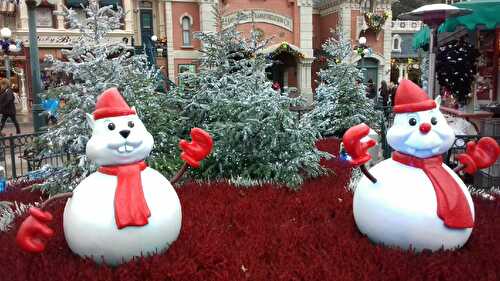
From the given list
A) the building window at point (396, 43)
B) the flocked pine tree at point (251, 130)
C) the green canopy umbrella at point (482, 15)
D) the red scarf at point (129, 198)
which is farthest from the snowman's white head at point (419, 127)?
the building window at point (396, 43)

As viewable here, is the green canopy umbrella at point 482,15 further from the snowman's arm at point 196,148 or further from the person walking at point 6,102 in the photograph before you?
the person walking at point 6,102

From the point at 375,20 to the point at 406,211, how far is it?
27.0 meters

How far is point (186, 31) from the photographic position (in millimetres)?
26094

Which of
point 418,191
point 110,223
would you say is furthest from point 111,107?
point 418,191

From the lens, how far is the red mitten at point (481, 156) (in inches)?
143

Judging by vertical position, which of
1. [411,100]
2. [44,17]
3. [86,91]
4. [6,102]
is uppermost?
[44,17]

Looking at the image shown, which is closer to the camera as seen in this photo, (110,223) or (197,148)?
(110,223)

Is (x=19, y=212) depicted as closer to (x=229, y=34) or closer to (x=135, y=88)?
(x=135, y=88)

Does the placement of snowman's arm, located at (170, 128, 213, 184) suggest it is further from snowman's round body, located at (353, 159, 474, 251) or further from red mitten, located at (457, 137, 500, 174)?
red mitten, located at (457, 137, 500, 174)

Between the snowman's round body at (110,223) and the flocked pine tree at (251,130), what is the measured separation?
7.47ft

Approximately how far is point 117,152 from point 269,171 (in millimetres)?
2815

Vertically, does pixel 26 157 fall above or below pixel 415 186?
below

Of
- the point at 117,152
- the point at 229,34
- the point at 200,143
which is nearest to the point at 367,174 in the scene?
the point at 200,143

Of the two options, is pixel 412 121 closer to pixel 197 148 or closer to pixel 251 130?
pixel 197 148
